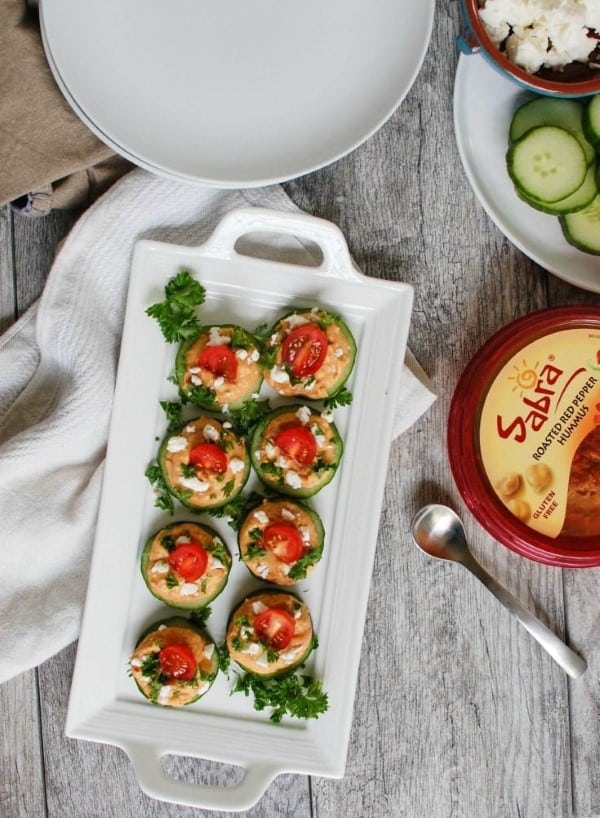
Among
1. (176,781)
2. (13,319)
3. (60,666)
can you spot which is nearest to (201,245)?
(13,319)

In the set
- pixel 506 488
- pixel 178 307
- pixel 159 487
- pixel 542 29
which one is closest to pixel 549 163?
pixel 542 29

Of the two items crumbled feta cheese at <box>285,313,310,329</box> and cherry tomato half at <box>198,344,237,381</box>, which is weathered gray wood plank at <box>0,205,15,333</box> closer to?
cherry tomato half at <box>198,344,237,381</box>

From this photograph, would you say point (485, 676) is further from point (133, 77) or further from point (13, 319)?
point (133, 77)

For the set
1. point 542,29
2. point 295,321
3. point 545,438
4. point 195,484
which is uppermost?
point 542,29

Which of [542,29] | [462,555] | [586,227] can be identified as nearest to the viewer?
[542,29]

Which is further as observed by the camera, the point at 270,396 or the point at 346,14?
the point at 270,396

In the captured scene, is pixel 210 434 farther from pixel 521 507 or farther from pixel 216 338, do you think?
pixel 521 507
